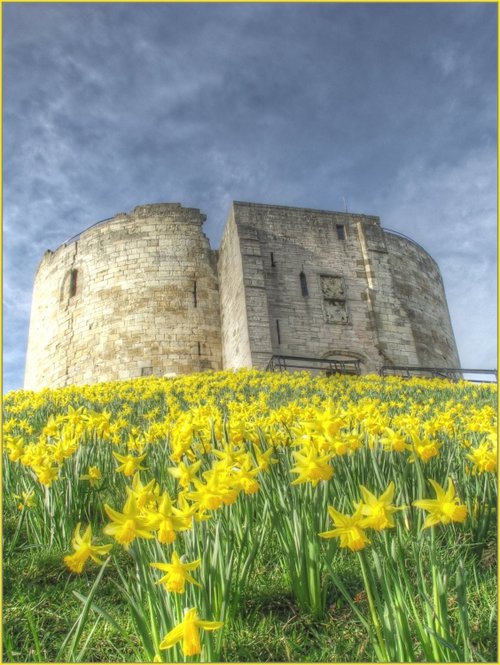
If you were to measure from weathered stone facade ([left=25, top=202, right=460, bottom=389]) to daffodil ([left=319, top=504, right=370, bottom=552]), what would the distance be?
45.6 ft

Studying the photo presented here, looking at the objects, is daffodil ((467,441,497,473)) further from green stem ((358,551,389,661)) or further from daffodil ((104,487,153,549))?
daffodil ((104,487,153,549))

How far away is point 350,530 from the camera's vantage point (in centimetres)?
143

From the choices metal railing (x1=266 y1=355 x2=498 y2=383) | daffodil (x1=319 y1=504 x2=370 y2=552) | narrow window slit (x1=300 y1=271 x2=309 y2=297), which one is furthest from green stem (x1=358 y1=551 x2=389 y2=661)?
narrow window slit (x1=300 y1=271 x2=309 y2=297)

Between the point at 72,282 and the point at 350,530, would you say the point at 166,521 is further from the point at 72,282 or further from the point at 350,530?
the point at 72,282

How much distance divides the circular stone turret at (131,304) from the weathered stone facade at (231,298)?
0.04m

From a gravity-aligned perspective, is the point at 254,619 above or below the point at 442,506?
below

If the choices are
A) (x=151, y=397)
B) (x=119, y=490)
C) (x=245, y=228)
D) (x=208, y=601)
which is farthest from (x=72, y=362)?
(x=208, y=601)

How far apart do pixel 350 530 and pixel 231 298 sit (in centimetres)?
1673

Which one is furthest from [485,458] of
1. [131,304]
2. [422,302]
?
[422,302]

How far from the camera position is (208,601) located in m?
1.52

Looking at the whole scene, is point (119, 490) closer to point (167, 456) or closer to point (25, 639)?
point (167, 456)

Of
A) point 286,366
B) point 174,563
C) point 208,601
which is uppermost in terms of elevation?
point 286,366

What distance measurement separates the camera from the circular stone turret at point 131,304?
1809 centimetres

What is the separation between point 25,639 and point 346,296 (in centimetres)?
1700
